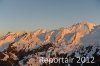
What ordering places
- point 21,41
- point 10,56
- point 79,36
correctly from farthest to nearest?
1. point 21,41
2. point 10,56
3. point 79,36

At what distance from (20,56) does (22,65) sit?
427 cm

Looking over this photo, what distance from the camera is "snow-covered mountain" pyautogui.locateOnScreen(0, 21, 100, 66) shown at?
57.3ft

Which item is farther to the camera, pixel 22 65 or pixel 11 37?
pixel 11 37

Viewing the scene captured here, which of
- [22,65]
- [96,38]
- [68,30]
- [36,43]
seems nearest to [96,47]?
[96,38]

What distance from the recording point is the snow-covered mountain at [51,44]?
57.3 feet

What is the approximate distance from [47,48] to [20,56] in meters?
1.91

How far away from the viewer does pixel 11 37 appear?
2297 cm

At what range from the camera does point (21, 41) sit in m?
22.5

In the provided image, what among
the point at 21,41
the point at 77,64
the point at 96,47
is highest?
the point at 21,41

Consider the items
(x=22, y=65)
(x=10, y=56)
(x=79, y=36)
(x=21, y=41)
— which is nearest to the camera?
(x=22, y=65)

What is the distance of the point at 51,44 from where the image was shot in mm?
20922

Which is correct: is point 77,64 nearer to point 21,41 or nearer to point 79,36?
point 79,36

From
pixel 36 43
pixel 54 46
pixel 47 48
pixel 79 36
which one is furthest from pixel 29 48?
pixel 79 36

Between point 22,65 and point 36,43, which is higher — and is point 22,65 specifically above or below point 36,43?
below
